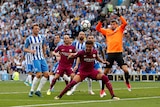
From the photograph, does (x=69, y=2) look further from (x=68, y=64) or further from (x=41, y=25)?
(x=68, y=64)

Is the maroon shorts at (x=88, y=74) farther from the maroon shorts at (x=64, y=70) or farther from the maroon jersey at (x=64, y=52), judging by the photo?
the maroon jersey at (x=64, y=52)

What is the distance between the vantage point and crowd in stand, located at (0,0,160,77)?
36438 millimetres

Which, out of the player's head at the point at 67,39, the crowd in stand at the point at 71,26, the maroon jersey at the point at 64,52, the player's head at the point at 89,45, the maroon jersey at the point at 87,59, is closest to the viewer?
the player's head at the point at 89,45

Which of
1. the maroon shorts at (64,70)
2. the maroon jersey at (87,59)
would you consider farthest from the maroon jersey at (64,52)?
the maroon jersey at (87,59)

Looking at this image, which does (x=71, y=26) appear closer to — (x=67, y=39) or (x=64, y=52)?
(x=64, y=52)

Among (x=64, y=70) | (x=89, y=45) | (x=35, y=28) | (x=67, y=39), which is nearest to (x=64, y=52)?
(x=67, y=39)

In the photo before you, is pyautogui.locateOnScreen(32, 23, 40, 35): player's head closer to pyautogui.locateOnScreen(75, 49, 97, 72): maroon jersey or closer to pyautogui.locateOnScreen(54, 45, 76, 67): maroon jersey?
pyautogui.locateOnScreen(54, 45, 76, 67): maroon jersey

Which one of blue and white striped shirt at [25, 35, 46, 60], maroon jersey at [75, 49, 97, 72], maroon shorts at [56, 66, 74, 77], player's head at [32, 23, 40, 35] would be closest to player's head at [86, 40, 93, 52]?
maroon jersey at [75, 49, 97, 72]

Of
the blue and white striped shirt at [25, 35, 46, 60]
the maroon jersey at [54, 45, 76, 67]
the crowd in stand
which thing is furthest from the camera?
the crowd in stand

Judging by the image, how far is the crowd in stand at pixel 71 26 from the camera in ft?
120

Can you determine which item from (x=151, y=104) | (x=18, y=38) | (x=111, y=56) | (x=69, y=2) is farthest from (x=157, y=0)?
(x=151, y=104)

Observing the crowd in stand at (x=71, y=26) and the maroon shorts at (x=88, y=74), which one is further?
the crowd in stand at (x=71, y=26)

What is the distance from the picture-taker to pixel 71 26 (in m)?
41.6

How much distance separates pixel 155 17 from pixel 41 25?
899cm
